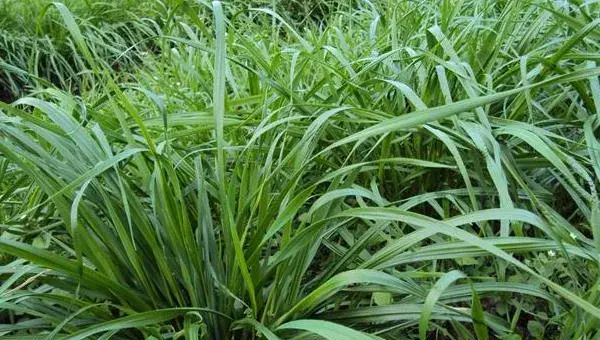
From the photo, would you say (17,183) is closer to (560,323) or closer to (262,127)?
(262,127)

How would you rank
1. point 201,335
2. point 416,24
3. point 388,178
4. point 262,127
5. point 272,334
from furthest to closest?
point 416,24 < point 388,178 < point 262,127 < point 201,335 < point 272,334

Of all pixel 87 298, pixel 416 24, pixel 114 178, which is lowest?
pixel 87 298

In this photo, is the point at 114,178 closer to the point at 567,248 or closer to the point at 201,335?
the point at 201,335

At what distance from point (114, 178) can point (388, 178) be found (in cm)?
72

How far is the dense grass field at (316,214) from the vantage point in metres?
1.35

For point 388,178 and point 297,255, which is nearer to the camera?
point 297,255

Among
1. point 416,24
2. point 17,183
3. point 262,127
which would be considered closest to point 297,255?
point 262,127

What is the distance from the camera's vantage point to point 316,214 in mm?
1596

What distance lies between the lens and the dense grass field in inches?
53.2

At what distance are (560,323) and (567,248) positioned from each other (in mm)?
237

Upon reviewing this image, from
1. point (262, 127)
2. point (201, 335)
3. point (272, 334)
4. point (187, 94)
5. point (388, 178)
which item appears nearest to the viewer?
point (272, 334)

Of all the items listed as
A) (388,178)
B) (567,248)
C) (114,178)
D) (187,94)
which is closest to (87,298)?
(114,178)

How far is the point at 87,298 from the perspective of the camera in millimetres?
1535

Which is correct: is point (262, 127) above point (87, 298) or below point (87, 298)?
above
